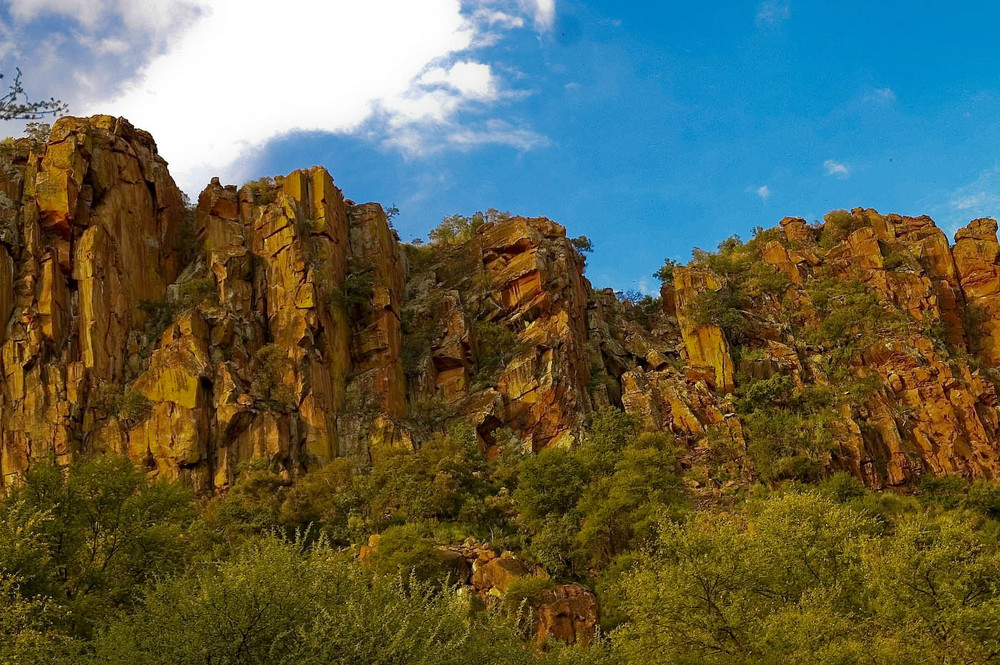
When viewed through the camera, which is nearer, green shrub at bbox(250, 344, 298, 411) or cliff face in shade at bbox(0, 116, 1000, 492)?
cliff face in shade at bbox(0, 116, 1000, 492)

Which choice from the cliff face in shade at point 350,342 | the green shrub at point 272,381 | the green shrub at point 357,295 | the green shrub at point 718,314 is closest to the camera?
the cliff face in shade at point 350,342

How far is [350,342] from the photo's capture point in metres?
61.9

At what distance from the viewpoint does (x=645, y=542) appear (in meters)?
44.0

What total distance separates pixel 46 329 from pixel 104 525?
1005 inches

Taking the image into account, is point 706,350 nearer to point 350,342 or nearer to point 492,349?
point 492,349

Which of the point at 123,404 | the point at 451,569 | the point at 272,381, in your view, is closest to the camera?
the point at 451,569

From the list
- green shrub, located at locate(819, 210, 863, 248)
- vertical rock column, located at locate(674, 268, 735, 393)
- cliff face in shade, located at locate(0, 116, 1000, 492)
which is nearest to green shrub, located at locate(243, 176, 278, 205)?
cliff face in shade, located at locate(0, 116, 1000, 492)

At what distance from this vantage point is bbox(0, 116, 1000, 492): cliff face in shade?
5309cm

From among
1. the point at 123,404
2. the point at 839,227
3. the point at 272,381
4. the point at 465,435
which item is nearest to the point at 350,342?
the point at 272,381

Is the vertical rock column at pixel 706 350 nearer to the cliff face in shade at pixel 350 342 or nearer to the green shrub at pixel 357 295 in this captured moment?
the cliff face in shade at pixel 350 342

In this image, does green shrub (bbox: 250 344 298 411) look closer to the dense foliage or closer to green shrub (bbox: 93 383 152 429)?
the dense foliage

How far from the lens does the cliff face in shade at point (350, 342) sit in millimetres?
53094

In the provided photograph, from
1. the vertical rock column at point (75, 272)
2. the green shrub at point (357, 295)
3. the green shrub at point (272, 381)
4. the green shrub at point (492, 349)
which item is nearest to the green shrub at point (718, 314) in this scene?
the green shrub at point (492, 349)

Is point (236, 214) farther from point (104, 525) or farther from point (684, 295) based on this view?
point (104, 525)
